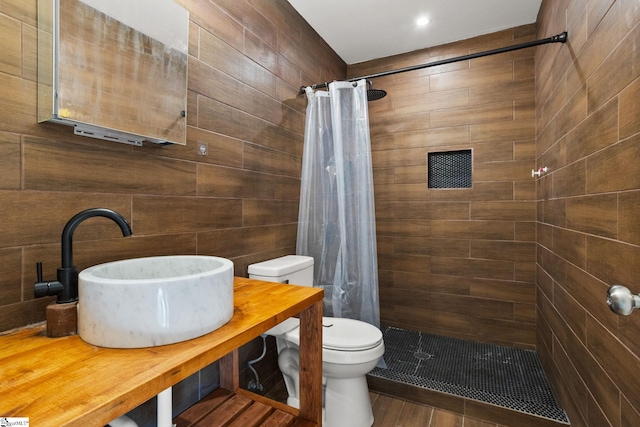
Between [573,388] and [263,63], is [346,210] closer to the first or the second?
[263,63]

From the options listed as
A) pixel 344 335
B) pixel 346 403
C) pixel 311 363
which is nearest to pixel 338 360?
pixel 344 335

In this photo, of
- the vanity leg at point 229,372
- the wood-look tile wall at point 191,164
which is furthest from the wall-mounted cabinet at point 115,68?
the vanity leg at point 229,372

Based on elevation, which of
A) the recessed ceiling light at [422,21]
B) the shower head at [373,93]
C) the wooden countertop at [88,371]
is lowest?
the wooden countertop at [88,371]

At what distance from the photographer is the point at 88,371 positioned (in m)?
0.68

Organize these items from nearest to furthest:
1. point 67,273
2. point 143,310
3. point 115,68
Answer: point 143,310, point 67,273, point 115,68

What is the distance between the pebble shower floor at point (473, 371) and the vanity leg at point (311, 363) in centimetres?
94

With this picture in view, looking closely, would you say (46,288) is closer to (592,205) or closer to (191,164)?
(191,164)

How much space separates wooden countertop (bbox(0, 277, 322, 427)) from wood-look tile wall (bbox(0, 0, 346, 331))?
312 millimetres

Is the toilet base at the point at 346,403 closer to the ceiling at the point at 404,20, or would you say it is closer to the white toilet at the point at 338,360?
the white toilet at the point at 338,360

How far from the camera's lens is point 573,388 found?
1.56 meters

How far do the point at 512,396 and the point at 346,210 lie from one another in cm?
146

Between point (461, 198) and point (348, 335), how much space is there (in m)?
1.53

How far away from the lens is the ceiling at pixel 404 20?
2.17m

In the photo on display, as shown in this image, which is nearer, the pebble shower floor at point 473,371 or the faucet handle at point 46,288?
the faucet handle at point 46,288
